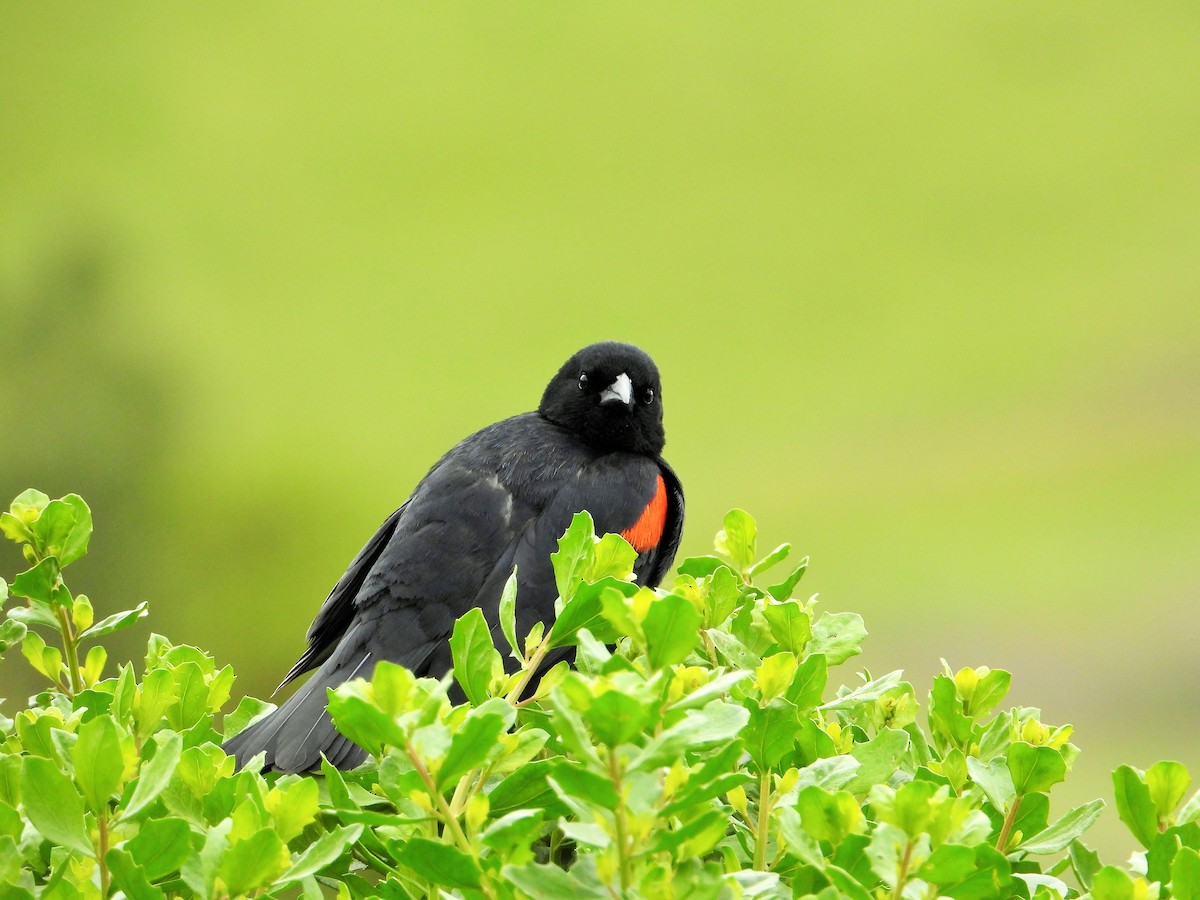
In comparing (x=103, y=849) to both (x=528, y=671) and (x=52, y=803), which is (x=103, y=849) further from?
(x=528, y=671)

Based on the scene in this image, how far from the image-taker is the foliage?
2.28 feet

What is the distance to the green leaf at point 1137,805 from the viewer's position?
35.8 inches

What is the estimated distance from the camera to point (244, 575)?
8.56 meters

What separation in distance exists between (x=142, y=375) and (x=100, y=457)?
2.75 ft

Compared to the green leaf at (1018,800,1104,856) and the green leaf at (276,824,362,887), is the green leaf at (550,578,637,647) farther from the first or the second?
the green leaf at (1018,800,1104,856)

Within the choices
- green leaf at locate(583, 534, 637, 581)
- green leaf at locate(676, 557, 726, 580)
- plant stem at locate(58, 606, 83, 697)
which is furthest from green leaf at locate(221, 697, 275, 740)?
green leaf at locate(583, 534, 637, 581)

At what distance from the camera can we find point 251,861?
73 cm

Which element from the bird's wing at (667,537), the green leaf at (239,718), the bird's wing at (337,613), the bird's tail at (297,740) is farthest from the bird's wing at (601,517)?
the green leaf at (239,718)

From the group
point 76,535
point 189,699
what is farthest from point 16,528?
point 189,699

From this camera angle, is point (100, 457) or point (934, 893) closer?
point (934, 893)

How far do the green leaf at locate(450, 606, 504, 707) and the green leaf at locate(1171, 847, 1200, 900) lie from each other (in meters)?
0.49

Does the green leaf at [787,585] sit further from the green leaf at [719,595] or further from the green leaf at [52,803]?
the green leaf at [52,803]

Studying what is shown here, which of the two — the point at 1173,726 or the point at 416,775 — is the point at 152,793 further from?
the point at 1173,726

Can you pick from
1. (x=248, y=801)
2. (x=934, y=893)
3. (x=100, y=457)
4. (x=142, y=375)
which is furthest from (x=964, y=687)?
(x=142, y=375)
